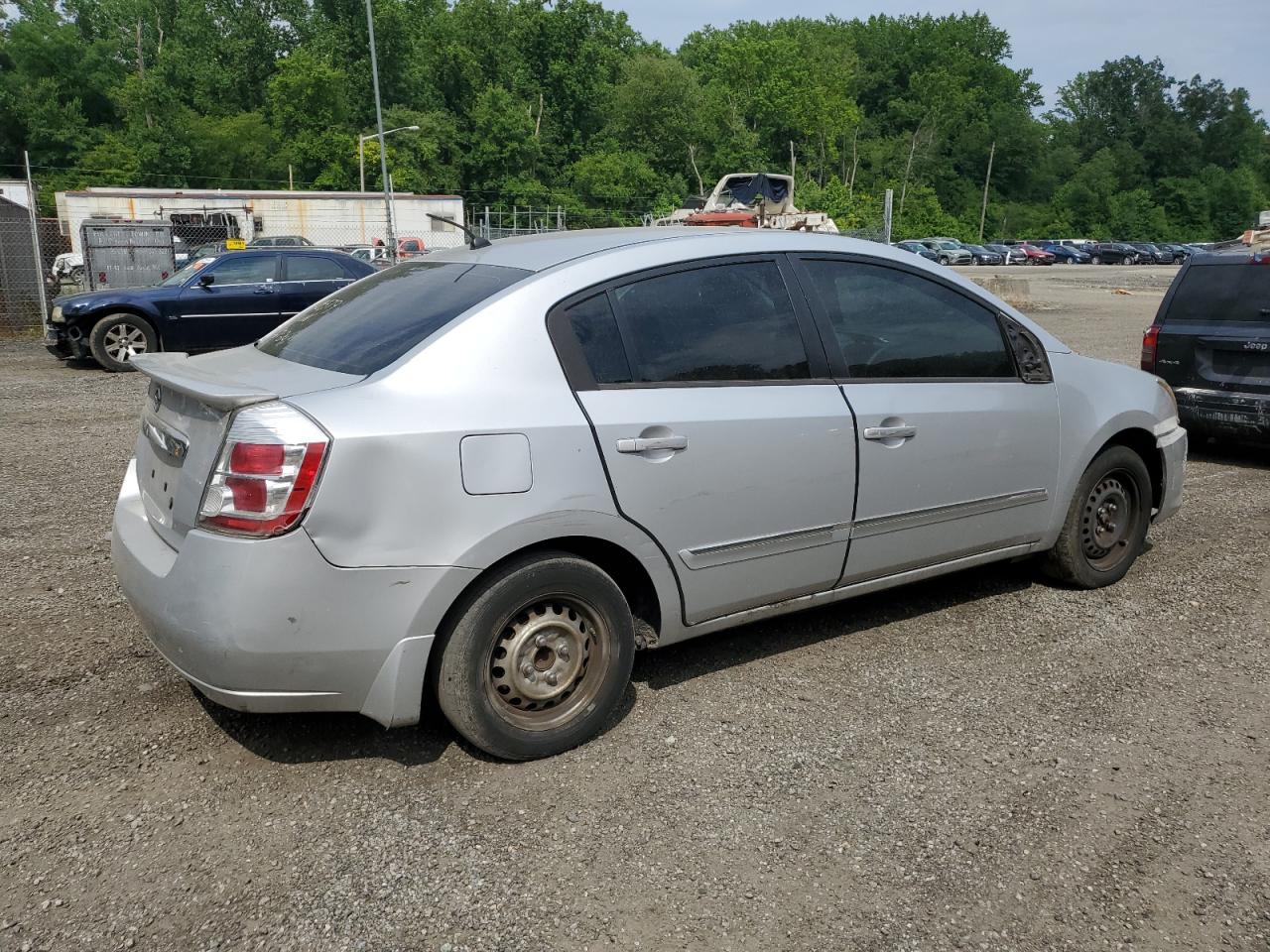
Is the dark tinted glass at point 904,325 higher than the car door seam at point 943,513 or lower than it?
higher

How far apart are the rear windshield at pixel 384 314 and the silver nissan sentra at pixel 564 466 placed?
0.02 m

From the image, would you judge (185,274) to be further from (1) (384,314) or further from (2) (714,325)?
(2) (714,325)

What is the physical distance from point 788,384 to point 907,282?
89 cm

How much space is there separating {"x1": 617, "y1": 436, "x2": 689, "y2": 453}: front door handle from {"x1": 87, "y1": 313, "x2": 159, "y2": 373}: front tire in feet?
37.9

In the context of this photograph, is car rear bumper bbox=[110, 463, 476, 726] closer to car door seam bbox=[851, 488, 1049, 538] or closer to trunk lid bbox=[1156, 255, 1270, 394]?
car door seam bbox=[851, 488, 1049, 538]

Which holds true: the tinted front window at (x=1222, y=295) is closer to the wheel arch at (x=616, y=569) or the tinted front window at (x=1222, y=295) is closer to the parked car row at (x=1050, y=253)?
the wheel arch at (x=616, y=569)

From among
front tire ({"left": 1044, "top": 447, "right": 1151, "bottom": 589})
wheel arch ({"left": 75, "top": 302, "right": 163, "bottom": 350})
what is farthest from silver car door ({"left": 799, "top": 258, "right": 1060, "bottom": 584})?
wheel arch ({"left": 75, "top": 302, "right": 163, "bottom": 350})

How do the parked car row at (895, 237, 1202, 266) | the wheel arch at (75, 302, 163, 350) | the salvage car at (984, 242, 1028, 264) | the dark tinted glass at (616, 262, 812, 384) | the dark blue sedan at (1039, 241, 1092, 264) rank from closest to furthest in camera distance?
the dark tinted glass at (616, 262, 812, 384) → the wheel arch at (75, 302, 163, 350) → the parked car row at (895, 237, 1202, 266) → the salvage car at (984, 242, 1028, 264) → the dark blue sedan at (1039, 241, 1092, 264)

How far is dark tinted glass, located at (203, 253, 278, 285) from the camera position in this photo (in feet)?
44.9

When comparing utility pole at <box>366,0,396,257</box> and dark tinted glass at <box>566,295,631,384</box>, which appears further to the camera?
utility pole at <box>366,0,396,257</box>

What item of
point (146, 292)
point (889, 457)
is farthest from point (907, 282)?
point (146, 292)

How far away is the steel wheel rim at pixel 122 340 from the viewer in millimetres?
13383

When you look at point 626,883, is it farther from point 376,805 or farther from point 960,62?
point 960,62

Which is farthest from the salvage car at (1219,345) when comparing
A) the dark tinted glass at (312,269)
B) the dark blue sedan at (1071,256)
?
the dark blue sedan at (1071,256)
